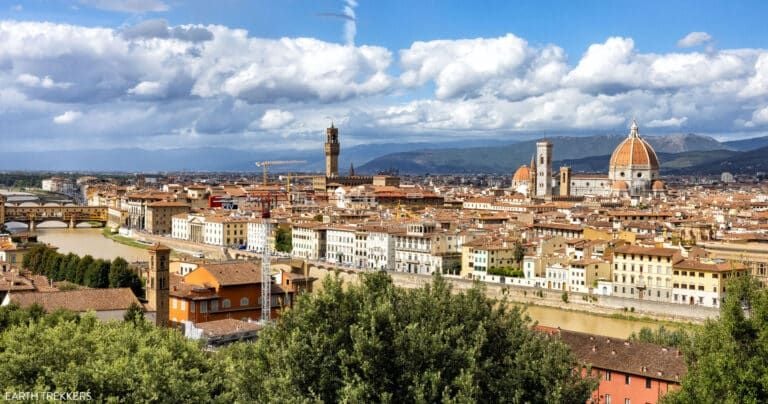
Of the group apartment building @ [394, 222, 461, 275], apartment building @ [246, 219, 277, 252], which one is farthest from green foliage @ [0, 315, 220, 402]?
apartment building @ [246, 219, 277, 252]

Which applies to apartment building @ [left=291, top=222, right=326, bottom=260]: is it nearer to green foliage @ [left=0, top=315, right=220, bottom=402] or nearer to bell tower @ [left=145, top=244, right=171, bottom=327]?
bell tower @ [left=145, top=244, right=171, bottom=327]

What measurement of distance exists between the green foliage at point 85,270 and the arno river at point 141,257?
36.8ft

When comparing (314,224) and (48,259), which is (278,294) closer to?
(48,259)

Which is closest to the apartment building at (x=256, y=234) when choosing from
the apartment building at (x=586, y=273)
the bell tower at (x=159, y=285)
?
the apartment building at (x=586, y=273)

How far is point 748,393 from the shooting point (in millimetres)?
9258

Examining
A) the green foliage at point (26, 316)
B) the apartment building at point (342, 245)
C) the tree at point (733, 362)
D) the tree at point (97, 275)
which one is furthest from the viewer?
the apartment building at point (342, 245)

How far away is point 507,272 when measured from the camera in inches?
1260

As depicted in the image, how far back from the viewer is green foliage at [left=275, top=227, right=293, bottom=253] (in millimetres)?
44969

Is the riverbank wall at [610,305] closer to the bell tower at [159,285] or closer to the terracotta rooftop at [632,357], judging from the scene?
the bell tower at [159,285]

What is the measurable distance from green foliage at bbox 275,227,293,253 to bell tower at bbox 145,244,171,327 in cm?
2541

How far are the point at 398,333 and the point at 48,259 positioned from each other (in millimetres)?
22411

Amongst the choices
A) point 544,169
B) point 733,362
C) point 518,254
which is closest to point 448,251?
point 518,254

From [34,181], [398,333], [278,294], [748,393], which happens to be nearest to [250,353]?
[398,333]

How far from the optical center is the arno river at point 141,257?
25328 millimetres
